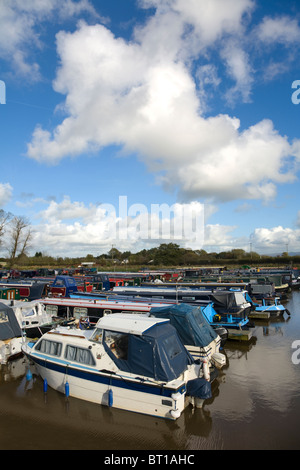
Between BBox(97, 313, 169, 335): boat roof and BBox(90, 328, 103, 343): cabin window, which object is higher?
BBox(97, 313, 169, 335): boat roof

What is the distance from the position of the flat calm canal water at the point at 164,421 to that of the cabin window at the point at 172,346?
1.72 metres

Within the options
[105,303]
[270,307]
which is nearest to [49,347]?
[105,303]

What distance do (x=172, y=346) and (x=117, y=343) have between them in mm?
1724

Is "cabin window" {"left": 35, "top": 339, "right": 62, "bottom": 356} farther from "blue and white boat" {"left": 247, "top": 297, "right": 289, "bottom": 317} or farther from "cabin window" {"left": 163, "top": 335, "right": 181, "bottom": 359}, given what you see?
"blue and white boat" {"left": 247, "top": 297, "right": 289, "bottom": 317}

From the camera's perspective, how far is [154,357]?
8484mm

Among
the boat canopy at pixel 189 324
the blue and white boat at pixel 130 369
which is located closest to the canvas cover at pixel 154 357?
the blue and white boat at pixel 130 369

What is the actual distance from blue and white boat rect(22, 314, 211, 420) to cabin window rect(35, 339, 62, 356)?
4cm

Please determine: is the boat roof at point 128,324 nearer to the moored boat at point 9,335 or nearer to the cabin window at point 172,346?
the cabin window at point 172,346

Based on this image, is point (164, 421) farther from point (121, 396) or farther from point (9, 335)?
point (9, 335)

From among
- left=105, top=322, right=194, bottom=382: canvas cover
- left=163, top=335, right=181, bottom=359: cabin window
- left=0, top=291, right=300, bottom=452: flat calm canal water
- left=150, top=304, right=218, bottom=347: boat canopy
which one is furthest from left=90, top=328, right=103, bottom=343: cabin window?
left=150, top=304, right=218, bottom=347: boat canopy

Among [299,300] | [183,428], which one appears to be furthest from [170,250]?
[183,428]

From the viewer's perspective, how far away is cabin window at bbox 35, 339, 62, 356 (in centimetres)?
A: 1038

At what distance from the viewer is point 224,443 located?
745 cm
